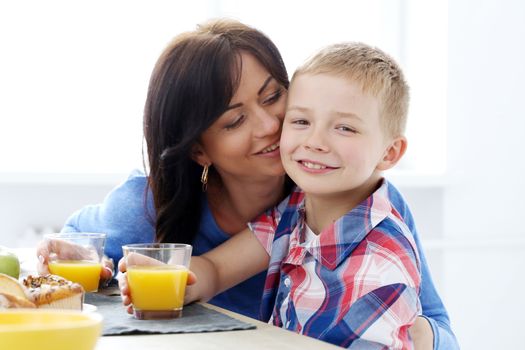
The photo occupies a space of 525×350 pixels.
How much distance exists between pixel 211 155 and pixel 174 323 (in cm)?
74

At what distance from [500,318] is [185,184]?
8.18 ft

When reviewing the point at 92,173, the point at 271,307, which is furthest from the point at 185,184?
the point at 92,173

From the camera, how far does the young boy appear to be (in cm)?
144

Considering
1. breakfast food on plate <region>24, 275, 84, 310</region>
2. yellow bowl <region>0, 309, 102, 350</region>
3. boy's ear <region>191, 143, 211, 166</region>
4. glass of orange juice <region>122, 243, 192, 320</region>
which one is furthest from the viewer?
boy's ear <region>191, 143, 211, 166</region>

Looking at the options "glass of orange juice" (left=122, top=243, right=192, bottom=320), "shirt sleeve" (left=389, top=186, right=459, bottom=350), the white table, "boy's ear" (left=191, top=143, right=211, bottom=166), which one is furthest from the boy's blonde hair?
the white table

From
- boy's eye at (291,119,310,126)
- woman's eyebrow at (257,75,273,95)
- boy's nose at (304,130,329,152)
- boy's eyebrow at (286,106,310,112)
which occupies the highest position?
woman's eyebrow at (257,75,273,95)

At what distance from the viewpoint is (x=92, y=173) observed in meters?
3.51

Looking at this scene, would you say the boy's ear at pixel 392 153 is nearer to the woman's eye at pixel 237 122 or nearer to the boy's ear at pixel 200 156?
the woman's eye at pixel 237 122

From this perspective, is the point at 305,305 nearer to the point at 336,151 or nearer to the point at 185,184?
the point at 336,151

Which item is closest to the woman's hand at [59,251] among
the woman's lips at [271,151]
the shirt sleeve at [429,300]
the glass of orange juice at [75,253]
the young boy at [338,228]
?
the glass of orange juice at [75,253]

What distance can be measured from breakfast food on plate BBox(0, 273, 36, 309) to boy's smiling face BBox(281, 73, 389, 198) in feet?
2.05

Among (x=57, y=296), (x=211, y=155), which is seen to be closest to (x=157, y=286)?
(x=57, y=296)

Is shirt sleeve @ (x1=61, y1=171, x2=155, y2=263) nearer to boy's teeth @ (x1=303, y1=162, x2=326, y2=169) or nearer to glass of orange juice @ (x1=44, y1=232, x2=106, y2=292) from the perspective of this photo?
glass of orange juice @ (x1=44, y1=232, x2=106, y2=292)

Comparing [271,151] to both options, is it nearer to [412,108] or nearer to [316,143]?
[316,143]
